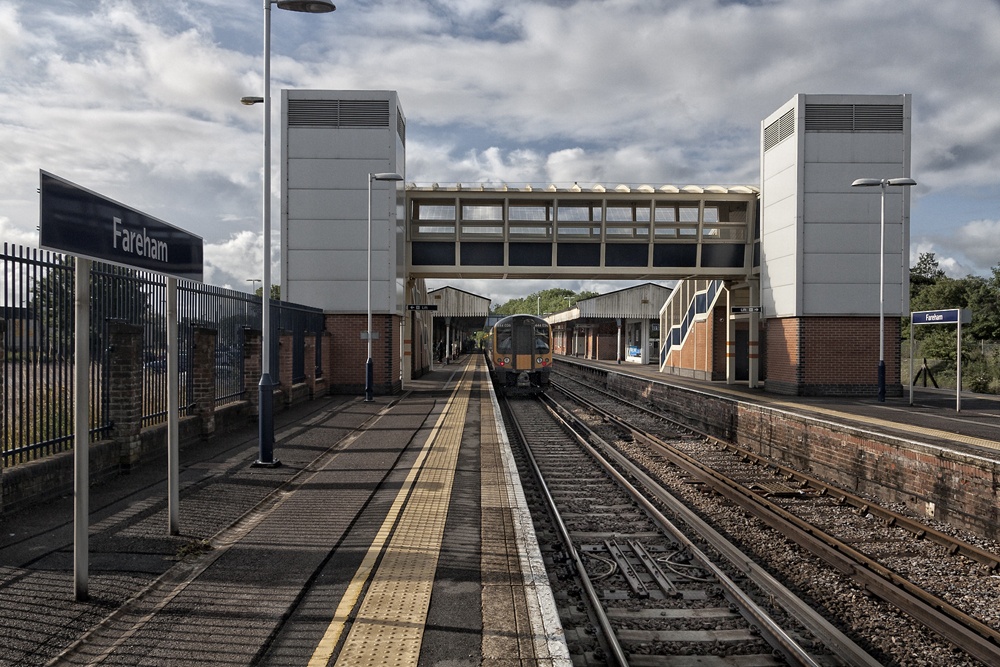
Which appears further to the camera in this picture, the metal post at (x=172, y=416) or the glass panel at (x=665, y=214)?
the glass panel at (x=665, y=214)

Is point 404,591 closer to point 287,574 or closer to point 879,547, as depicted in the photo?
point 287,574

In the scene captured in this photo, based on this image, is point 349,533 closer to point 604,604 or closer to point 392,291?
point 604,604

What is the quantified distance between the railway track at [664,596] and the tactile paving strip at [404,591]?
1.16 meters

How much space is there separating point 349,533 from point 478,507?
5.48ft

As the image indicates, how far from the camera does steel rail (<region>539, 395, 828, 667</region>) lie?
486 cm

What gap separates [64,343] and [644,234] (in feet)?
68.6

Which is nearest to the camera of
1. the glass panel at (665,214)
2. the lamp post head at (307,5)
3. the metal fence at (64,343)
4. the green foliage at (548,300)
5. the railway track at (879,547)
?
the railway track at (879,547)

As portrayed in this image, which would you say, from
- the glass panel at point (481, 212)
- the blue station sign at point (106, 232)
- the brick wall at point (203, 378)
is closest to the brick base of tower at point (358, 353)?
the glass panel at point (481, 212)

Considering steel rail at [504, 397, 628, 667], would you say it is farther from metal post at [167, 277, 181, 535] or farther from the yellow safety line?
metal post at [167, 277, 181, 535]

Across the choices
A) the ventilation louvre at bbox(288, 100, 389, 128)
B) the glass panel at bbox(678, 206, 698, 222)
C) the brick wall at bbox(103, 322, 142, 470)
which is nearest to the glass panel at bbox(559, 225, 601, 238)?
the glass panel at bbox(678, 206, 698, 222)

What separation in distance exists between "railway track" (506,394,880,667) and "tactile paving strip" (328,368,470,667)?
1156 millimetres

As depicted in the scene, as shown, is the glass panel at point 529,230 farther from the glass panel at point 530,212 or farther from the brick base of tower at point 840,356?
the brick base of tower at point 840,356

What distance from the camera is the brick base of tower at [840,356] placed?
21266 millimetres

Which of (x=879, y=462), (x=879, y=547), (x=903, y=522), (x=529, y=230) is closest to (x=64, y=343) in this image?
(x=879, y=547)
